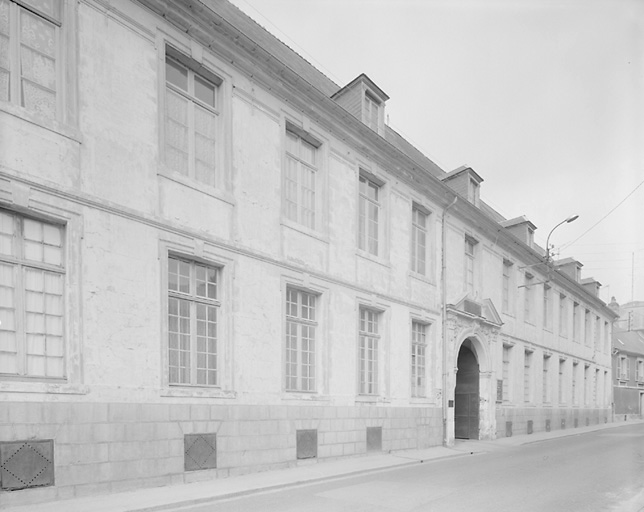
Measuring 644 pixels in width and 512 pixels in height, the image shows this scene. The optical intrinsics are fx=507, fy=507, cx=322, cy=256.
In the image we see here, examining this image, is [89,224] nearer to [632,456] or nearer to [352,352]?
[352,352]

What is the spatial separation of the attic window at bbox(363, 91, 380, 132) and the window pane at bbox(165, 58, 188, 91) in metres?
5.76

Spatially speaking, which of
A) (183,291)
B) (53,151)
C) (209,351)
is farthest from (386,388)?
(53,151)

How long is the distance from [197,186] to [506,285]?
16220mm

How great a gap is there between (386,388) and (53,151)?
32.0 feet

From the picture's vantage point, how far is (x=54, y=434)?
666 centimetres

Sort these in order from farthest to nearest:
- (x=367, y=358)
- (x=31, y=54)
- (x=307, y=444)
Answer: (x=367, y=358)
(x=307, y=444)
(x=31, y=54)

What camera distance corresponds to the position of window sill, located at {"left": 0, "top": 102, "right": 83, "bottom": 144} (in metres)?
6.60

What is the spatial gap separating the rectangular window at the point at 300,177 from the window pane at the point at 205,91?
6.68 feet

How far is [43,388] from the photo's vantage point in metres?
6.61

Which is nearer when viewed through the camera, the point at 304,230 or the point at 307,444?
the point at 307,444

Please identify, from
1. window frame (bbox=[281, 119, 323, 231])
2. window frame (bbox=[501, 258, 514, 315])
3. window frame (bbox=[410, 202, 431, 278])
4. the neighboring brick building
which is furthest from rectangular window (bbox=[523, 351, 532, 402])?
the neighboring brick building

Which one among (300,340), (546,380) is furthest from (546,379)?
(300,340)

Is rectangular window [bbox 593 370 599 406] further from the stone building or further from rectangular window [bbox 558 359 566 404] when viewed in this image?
the stone building

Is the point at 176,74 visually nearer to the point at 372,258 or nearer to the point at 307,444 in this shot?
the point at 372,258
